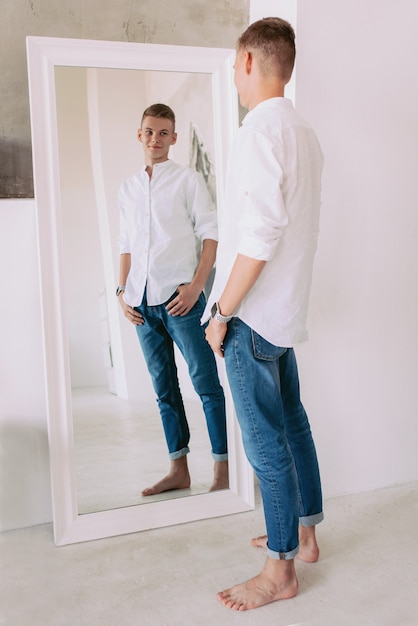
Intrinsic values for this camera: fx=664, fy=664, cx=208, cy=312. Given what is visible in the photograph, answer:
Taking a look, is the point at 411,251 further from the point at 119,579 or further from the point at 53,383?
the point at 119,579

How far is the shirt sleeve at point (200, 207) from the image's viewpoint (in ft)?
8.03

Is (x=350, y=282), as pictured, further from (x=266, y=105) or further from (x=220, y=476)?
(x=266, y=105)

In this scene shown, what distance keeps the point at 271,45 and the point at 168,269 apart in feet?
2.89

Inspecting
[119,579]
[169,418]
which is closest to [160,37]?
[169,418]

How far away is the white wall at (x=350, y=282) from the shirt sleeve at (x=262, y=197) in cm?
86

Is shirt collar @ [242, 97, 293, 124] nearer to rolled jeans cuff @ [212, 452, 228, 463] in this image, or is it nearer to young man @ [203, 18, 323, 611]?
young man @ [203, 18, 323, 611]

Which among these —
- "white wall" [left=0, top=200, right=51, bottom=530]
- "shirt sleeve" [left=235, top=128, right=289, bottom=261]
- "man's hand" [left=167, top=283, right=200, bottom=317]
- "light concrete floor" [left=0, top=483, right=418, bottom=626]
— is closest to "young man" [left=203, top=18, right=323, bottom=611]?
"shirt sleeve" [left=235, top=128, right=289, bottom=261]

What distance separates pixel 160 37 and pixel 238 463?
5.39 ft

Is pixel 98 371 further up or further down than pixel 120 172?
further down

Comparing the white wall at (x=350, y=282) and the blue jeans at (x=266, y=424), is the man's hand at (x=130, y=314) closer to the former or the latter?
the white wall at (x=350, y=282)

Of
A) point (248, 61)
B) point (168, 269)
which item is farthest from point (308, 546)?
point (248, 61)

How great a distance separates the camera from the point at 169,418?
245 cm

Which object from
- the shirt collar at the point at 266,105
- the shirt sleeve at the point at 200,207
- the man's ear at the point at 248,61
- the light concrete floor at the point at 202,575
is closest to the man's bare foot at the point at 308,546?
the light concrete floor at the point at 202,575

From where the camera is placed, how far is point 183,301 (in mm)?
2428
